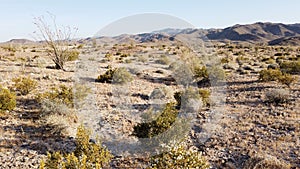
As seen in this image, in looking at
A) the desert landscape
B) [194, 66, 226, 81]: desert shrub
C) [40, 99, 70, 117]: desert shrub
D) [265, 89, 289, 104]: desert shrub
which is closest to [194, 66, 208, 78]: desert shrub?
[194, 66, 226, 81]: desert shrub

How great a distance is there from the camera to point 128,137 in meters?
8.48

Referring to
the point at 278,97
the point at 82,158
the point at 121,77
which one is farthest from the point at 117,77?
the point at 82,158

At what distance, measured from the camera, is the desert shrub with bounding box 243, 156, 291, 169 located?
6.63m

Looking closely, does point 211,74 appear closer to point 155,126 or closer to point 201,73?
point 201,73

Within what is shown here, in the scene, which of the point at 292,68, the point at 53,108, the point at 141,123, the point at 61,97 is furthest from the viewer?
the point at 292,68

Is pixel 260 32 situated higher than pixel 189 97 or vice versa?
pixel 260 32

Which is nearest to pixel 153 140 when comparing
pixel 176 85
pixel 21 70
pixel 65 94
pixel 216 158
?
pixel 216 158

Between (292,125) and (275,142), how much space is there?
1.57m

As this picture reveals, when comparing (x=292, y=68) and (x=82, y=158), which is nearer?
(x=82, y=158)

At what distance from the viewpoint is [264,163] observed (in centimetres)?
669

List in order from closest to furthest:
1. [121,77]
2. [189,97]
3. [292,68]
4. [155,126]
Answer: [155,126] → [189,97] → [121,77] → [292,68]

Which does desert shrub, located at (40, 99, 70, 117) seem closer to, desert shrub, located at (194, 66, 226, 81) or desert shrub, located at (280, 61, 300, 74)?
desert shrub, located at (194, 66, 226, 81)

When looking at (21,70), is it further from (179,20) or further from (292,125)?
(292,125)

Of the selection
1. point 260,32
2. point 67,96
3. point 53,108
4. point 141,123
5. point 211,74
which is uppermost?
point 260,32
